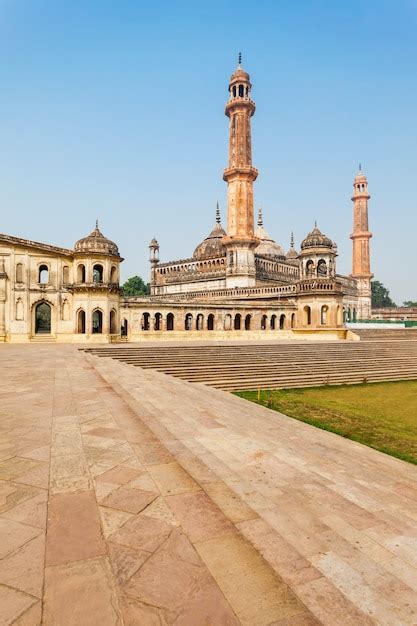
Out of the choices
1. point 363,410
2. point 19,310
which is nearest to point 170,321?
point 19,310

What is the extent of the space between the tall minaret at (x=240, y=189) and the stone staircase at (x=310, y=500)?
38.7 metres

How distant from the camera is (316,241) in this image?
124ft

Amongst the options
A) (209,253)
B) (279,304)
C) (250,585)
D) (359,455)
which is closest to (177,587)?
(250,585)

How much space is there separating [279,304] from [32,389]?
30.0 meters

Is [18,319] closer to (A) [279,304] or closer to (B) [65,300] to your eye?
(B) [65,300]

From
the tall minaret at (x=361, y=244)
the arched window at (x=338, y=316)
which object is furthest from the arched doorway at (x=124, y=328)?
the tall minaret at (x=361, y=244)

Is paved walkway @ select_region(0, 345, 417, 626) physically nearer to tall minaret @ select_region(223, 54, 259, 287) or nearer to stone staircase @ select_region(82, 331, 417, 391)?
stone staircase @ select_region(82, 331, 417, 391)

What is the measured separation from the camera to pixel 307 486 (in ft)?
13.6

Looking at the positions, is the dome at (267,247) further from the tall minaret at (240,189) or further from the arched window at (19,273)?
the arched window at (19,273)

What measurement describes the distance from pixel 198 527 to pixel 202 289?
47.4 m

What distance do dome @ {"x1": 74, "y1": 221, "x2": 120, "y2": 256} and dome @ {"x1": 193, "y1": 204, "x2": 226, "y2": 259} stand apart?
25.6 m

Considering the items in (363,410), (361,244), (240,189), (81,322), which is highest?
(240,189)

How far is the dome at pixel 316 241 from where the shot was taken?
123 feet

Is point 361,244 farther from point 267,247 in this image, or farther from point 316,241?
point 316,241
